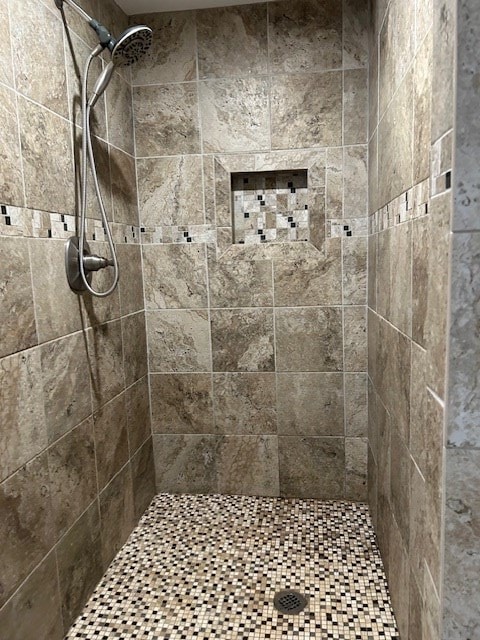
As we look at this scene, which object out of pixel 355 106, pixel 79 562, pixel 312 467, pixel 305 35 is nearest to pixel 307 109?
pixel 355 106

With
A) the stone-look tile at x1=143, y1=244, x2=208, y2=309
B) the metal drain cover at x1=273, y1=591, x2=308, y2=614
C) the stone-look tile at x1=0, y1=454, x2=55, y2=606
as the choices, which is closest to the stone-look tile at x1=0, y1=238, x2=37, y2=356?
the stone-look tile at x1=0, y1=454, x2=55, y2=606

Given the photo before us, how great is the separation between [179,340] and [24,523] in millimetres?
1217

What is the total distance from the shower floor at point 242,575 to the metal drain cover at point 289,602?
23 millimetres

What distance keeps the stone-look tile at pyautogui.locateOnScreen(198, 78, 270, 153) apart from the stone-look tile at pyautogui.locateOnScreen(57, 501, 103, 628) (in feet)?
5.82

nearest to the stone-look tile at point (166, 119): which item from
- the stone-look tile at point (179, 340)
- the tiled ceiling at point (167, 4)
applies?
the tiled ceiling at point (167, 4)

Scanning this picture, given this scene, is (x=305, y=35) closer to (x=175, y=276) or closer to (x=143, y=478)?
(x=175, y=276)

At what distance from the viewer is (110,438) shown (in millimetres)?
1984

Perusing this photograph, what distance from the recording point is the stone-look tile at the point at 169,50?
7.23 feet

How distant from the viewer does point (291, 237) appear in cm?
235

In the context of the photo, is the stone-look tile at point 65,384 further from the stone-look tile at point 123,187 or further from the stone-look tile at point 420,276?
the stone-look tile at point 420,276

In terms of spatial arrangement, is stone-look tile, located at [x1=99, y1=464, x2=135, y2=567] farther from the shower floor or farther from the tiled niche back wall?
the tiled niche back wall

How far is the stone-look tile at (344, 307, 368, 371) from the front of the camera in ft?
7.50

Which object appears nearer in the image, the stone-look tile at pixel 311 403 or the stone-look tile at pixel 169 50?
the stone-look tile at pixel 169 50

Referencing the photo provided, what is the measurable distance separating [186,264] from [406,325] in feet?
4.23
